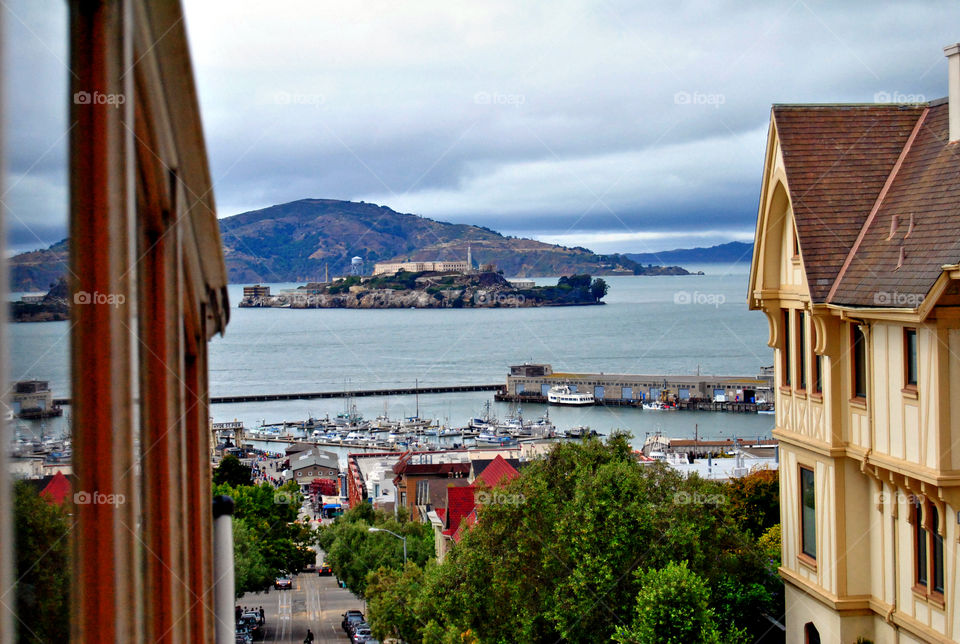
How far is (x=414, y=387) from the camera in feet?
545

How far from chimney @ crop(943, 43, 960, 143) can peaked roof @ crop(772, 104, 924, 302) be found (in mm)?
1637

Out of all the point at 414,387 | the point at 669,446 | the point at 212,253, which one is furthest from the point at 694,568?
the point at 414,387

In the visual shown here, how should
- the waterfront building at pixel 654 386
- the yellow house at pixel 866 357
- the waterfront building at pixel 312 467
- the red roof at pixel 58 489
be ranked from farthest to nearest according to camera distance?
the waterfront building at pixel 654 386 → the waterfront building at pixel 312 467 → the yellow house at pixel 866 357 → the red roof at pixel 58 489

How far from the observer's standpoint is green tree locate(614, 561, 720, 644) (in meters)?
16.0

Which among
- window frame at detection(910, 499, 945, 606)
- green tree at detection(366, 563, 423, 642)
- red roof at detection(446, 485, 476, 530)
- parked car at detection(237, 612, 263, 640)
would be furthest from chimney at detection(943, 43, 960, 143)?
parked car at detection(237, 612, 263, 640)

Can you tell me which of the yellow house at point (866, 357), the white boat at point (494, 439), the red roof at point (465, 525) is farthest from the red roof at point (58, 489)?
the white boat at point (494, 439)

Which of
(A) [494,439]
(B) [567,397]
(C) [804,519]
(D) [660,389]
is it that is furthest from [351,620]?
(D) [660,389]

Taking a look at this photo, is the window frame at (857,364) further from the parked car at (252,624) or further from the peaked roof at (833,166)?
the parked car at (252,624)

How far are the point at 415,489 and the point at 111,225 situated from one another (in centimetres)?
6135

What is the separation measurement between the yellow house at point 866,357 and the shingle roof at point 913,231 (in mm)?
31

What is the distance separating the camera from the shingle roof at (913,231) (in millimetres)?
13078

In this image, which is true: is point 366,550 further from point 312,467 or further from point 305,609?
point 312,467

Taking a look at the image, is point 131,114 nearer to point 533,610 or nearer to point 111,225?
point 111,225

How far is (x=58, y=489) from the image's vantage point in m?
2.03
